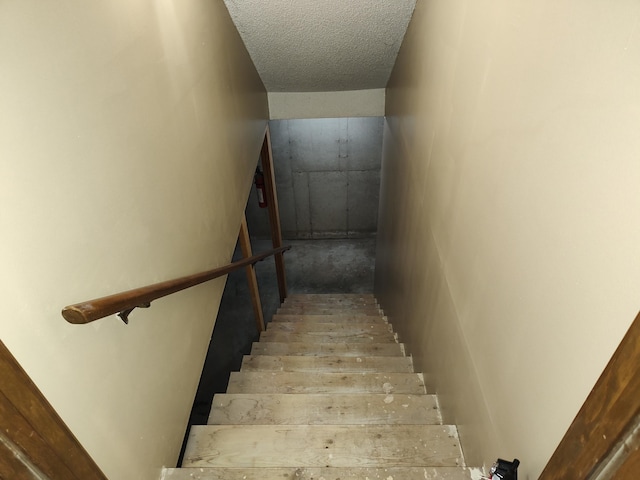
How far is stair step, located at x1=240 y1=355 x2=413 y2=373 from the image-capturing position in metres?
2.42

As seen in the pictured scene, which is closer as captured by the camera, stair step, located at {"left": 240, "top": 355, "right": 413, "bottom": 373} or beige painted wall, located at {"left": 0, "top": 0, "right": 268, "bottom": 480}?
beige painted wall, located at {"left": 0, "top": 0, "right": 268, "bottom": 480}

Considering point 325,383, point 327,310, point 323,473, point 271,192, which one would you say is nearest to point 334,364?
point 325,383

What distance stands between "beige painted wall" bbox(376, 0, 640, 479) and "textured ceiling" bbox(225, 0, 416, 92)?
0.66 meters

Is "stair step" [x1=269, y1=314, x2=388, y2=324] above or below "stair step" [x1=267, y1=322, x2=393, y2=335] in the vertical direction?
above

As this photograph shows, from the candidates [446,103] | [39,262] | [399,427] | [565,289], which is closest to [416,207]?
[446,103]

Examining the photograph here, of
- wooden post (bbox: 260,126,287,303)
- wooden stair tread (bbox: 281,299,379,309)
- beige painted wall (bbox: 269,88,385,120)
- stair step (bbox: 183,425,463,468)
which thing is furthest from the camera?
wooden stair tread (bbox: 281,299,379,309)

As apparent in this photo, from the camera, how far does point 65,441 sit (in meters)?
0.76

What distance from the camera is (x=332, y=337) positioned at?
3.21 meters

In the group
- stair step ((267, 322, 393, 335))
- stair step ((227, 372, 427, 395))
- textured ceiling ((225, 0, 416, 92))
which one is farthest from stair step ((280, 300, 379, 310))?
textured ceiling ((225, 0, 416, 92))

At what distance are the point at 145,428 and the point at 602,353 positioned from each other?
122 cm

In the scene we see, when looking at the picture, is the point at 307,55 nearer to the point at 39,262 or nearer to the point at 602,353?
the point at 39,262

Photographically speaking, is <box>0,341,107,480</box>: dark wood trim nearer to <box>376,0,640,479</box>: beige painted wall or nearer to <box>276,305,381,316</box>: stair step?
<box>376,0,640,479</box>: beige painted wall

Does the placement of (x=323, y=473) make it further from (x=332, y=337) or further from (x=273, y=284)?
(x=273, y=284)

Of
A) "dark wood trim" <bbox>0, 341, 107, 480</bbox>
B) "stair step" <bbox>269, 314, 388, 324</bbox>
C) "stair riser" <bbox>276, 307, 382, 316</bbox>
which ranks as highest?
"stair riser" <bbox>276, 307, 382, 316</bbox>
